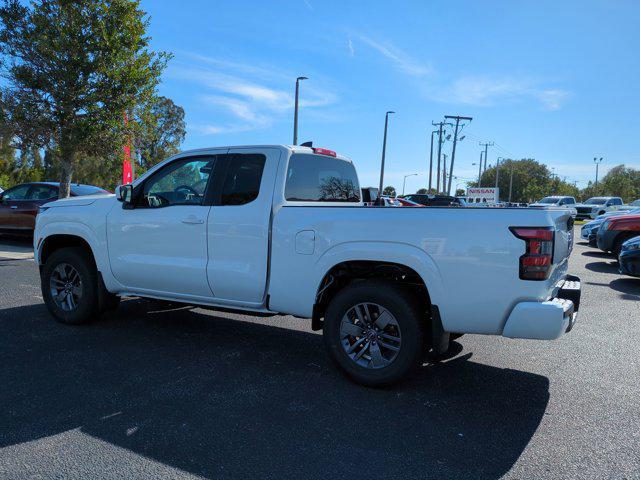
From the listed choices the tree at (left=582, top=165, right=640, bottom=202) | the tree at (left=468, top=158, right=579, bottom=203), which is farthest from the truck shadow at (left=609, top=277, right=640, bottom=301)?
the tree at (left=468, top=158, right=579, bottom=203)

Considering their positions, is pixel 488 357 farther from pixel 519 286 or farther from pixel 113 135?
pixel 113 135

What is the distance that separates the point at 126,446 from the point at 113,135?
43.3 feet

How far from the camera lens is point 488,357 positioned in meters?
4.85

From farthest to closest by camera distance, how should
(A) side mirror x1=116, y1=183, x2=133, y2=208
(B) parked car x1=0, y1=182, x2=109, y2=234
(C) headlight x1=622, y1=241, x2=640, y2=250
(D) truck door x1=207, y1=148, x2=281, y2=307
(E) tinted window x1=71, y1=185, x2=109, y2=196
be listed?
1. (E) tinted window x1=71, y1=185, x2=109, y2=196
2. (B) parked car x1=0, y1=182, x2=109, y2=234
3. (C) headlight x1=622, y1=241, x2=640, y2=250
4. (A) side mirror x1=116, y1=183, x2=133, y2=208
5. (D) truck door x1=207, y1=148, x2=281, y2=307

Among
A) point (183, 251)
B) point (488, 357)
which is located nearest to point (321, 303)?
point (183, 251)

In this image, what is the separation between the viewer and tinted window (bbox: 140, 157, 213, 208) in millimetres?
4844

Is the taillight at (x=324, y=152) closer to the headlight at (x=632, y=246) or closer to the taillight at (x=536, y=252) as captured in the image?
the taillight at (x=536, y=252)

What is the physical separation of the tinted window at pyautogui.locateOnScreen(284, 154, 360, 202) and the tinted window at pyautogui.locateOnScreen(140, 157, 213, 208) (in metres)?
0.85

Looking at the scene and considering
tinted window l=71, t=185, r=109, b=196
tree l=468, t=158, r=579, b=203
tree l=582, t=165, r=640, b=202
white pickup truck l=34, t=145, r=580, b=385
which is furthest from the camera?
tree l=468, t=158, r=579, b=203

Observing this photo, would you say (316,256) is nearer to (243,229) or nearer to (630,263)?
(243,229)

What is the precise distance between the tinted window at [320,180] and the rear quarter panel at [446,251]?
24.3 inches

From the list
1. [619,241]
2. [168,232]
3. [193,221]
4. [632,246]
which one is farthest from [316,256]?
[619,241]

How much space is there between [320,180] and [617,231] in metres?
9.55

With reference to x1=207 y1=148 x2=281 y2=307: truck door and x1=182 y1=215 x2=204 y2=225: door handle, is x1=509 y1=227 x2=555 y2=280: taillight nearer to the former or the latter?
x1=207 y1=148 x2=281 y2=307: truck door
